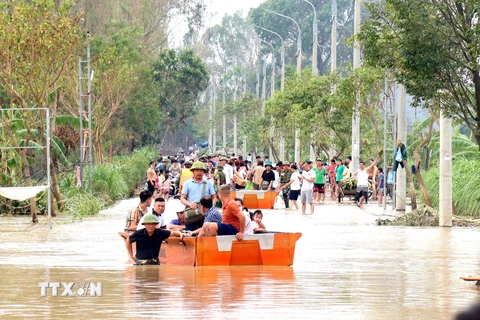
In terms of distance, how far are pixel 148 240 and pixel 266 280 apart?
7.39ft

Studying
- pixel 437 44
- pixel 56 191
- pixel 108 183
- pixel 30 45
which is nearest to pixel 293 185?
pixel 56 191

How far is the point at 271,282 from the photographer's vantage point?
593 inches

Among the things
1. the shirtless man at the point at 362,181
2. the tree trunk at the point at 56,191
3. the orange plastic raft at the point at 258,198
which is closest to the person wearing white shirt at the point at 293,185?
the orange plastic raft at the point at 258,198

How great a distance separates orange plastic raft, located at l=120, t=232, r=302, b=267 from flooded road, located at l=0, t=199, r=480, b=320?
0.22 metres

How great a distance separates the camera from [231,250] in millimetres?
16859

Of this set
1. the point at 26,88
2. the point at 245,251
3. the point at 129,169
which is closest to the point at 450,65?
the point at 245,251

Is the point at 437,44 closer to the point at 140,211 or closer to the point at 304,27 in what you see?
the point at 140,211

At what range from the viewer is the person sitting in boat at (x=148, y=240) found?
635 inches

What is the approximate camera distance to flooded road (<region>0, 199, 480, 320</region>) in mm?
12148

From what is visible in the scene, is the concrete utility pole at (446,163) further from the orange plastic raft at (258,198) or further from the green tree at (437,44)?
the orange plastic raft at (258,198)

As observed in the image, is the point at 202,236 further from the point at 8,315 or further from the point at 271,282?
the point at 8,315

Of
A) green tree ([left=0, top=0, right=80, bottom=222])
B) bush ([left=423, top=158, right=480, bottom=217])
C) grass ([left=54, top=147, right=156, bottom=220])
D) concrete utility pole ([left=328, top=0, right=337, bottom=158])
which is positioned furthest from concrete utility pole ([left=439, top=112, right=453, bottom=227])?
concrete utility pole ([left=328, top=0, right=337, bottom=158])

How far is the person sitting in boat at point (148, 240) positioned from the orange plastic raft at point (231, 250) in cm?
27

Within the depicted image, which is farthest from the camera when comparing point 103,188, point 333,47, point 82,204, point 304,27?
point 304,27
